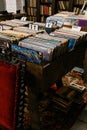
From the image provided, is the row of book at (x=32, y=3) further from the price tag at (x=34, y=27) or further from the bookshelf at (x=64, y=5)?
the price tag at (x=34, y=27)

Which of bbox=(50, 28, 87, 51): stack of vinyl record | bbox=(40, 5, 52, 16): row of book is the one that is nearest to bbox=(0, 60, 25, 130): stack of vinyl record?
bbox=(50, 28, 87, 51): stack of vinyl record

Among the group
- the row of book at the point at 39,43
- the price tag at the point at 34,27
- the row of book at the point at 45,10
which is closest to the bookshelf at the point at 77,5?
the row of book at the point at 45,10

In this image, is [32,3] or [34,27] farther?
[32,3]

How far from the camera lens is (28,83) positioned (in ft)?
4.22

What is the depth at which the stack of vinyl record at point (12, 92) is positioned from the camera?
1197 millimetres

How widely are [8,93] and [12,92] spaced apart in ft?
0.13

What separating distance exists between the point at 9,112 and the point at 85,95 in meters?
1.23

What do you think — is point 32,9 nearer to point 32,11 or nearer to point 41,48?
point 32,11

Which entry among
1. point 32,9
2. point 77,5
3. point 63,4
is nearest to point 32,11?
point 32,9

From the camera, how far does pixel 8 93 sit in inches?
49.6

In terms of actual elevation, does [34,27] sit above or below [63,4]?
below

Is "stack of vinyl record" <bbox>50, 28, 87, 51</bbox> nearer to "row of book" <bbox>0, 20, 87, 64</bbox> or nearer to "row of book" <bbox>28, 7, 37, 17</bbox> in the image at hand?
"row of book" <bbox>0, 20, 87, 64</bbox>

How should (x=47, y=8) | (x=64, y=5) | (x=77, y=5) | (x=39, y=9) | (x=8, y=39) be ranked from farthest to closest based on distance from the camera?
(x=39, y=9)
(x=47, y=8)
(x=64, y=5)
(x=77, y=5)
(x=8, y=39)

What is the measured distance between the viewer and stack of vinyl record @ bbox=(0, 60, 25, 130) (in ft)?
3.93
